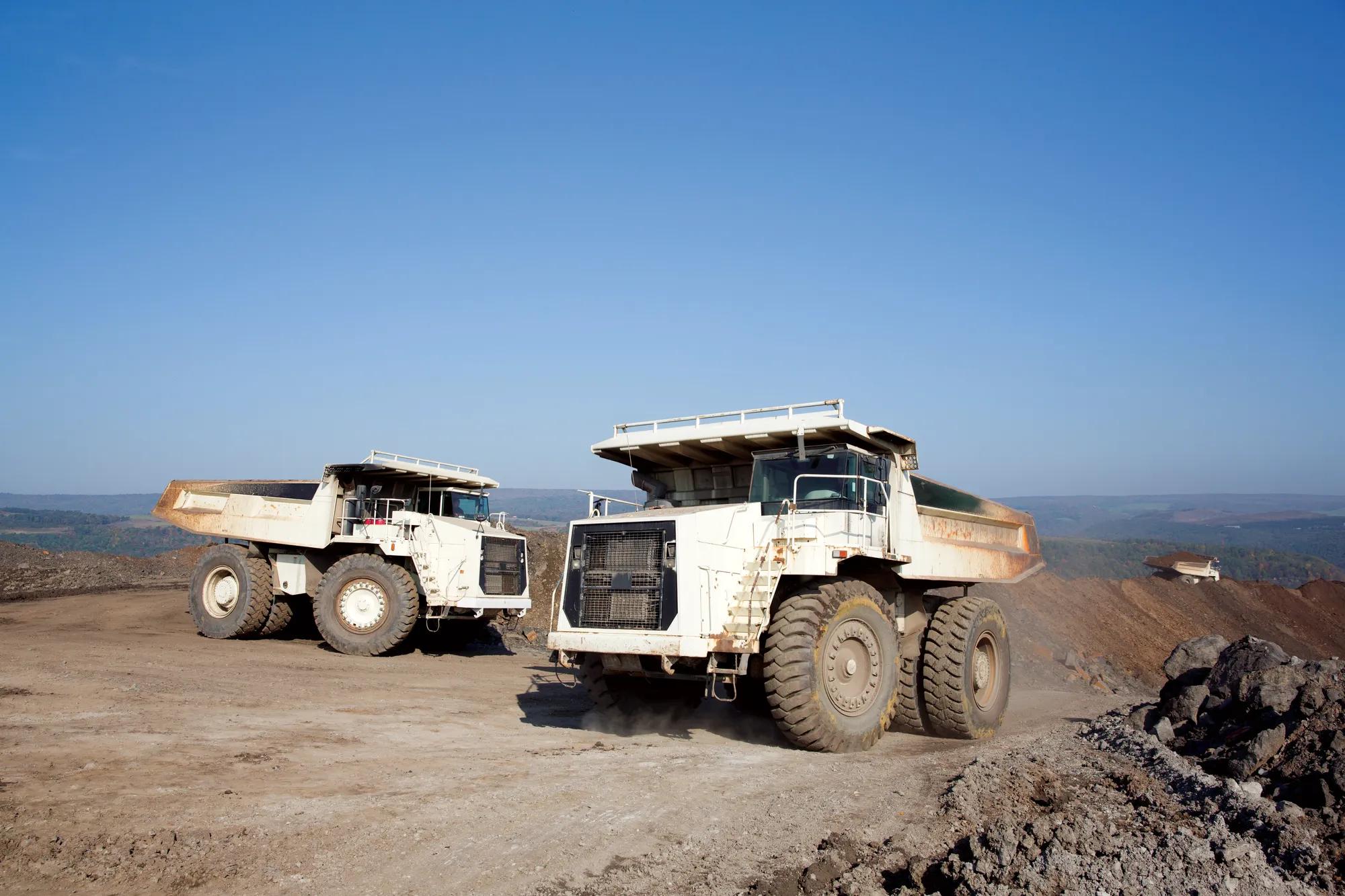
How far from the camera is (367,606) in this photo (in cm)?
1562

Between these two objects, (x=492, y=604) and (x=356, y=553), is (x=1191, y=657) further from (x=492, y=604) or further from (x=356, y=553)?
(x=356, y=553)

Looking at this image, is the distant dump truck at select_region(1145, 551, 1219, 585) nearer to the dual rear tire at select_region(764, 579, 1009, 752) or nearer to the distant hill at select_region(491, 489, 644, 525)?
the dual rear tire at select_region(764, 579, 1009, 752)

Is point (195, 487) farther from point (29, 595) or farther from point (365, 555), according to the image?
point (29, 595)

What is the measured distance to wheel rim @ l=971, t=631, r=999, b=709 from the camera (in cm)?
1109

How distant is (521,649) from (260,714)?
9762 mm

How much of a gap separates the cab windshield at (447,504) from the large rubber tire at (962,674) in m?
9.53

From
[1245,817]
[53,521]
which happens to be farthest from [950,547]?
[53,521]

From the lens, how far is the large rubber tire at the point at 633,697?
9852 mm

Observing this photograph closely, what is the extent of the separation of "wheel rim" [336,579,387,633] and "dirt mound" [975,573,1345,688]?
13.6 m

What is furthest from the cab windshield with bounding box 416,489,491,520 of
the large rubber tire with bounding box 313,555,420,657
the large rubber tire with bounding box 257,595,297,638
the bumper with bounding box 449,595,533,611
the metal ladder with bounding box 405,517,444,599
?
the large rubber tire with bounding box 257,595,297,638

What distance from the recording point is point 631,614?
8.70 metres

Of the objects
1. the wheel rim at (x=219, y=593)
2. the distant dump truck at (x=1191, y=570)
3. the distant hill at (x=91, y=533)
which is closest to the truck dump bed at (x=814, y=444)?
the wheel rim at (x=219, y=593)

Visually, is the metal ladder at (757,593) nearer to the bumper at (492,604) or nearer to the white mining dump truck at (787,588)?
the white mining dump truck at (787,588)

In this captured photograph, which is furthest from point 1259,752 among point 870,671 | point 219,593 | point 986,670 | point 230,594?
point 219,593
